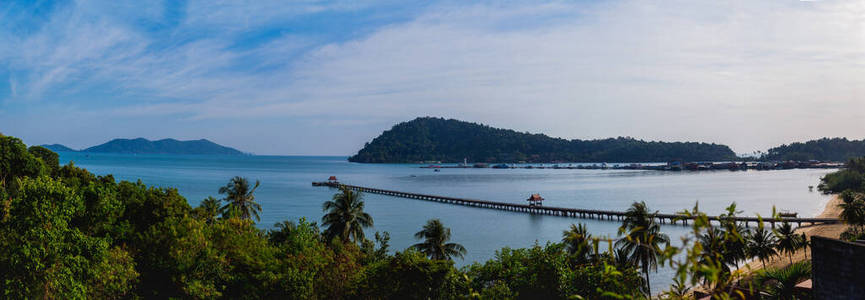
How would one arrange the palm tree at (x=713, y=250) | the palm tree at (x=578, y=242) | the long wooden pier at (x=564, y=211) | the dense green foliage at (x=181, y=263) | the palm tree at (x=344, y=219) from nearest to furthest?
1. the palm tree at (x=713, y=250)
2. the palm tree at (x=578, y=242)
3. the dense green foliage at (x=181, y=263)
4. the palm tree at (x=344, y=219)
5. the long wooden pier at (x=564, y=211)

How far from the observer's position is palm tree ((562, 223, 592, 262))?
5.76 meters

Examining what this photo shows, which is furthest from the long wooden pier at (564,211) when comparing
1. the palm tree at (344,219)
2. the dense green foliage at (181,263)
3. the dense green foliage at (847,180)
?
the dense green foliage at (181,263)

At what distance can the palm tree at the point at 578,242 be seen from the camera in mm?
5755

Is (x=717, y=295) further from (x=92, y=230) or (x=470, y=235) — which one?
(x=470, y=235)

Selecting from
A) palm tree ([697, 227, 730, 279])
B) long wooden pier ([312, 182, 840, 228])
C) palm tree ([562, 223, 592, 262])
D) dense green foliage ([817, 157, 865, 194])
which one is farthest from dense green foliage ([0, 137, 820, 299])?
dense green foliage ([817, 157, 865, 194])

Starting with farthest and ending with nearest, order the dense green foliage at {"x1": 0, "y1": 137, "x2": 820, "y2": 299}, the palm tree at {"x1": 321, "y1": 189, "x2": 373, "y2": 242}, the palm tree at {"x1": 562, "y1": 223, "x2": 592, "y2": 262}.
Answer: the palm tree at {"x1": 321, "y1": 189, "x2": 373, "y2": 242} → the dense green foliage at {"x1": 0, "y1": 137, "x2": 820, "y2": 299} → the palm tree at {"x1": 562, "y1": 223, "x2": 592, "y2": 262}

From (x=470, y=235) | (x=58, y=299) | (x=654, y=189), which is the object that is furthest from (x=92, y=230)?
(x=654, y=189)

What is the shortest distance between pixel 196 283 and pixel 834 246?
19.2 meters

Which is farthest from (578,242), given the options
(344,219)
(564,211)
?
(564,211)

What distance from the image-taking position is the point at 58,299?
1742 cm

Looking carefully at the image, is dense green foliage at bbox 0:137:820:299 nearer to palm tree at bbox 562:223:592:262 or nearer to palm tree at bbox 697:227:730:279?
palm tree at bbox 562:223:592:262

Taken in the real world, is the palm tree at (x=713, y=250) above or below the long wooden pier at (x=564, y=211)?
above

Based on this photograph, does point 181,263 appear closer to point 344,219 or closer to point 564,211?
point 344,219

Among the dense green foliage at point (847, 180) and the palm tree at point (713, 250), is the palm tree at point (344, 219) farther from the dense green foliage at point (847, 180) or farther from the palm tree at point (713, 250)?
the dense green foliage at point (847, 180)
